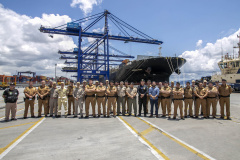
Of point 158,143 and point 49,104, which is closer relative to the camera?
point 158,143

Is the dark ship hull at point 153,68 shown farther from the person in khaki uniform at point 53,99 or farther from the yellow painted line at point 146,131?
the yellow painted line at point 146,131

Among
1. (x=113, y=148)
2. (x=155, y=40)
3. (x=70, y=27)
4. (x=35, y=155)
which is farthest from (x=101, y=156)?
(x=155, y=40)

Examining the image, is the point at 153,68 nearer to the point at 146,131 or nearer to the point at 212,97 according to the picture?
the point at 212,97

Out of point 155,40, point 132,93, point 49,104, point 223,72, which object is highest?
point 155,40

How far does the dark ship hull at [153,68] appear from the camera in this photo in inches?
1017

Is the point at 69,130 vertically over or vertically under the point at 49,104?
under

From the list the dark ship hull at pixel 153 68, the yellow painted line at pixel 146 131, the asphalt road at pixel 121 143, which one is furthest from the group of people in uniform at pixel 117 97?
the dark ship hull at pixel 153 68

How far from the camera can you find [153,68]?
2723cm

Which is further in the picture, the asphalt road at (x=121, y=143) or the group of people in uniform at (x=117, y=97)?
the group of people in uniform at (x=117, y=97)

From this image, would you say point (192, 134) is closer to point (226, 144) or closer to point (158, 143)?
point (226, 144)

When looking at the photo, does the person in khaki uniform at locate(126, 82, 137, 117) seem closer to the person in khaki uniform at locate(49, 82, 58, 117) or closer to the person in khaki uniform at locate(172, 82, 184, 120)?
the person in khaki uniform at locate(172, 82, 184, 120)

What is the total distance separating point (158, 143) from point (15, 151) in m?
3.05

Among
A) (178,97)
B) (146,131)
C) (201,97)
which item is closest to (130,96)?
(178,97)

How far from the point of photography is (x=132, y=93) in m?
7.07
